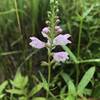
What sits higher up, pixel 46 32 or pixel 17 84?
pixel 46 32

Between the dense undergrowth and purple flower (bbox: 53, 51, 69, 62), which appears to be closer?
purple flower (bbox: 53, 51, 69, 62)

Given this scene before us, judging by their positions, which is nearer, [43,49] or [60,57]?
[60,57]

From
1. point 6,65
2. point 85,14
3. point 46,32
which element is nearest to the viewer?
point 46,32

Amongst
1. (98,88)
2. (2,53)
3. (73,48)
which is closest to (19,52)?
(2,53)

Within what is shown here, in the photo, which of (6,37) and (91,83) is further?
(6,37)

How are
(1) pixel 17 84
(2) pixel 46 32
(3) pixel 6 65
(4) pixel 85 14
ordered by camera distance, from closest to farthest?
1. (2) pixel 46 32
2. (1) pixel 17 84
3. (4) pixel 85 14
4. (3) pixel 6 65

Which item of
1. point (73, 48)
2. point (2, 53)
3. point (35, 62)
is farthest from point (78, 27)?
point (2, 53)

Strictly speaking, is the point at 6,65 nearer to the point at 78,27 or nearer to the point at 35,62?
the point at 35,62

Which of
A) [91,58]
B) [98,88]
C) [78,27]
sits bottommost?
[98,88]
